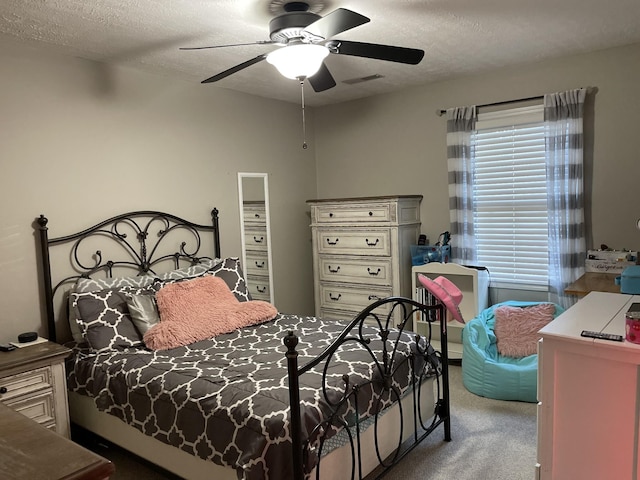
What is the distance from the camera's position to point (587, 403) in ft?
5.78

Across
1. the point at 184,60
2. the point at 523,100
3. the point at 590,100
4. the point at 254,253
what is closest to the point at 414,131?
the point at 523,100

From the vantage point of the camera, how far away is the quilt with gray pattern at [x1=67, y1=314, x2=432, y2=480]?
1.88 m

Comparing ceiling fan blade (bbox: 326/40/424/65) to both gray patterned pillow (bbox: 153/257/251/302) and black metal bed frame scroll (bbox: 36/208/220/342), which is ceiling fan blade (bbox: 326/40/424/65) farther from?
black metal bed frame scroll (bbox: 36/208/220/342)

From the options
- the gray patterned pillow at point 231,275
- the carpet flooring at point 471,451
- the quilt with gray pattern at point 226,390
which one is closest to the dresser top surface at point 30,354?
the quilt with gray pattern at point 226,390

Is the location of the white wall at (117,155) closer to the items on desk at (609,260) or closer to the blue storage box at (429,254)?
the blue storage box at (429,254)

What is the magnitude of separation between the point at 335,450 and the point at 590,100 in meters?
3.15

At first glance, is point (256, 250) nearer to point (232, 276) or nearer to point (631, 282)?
point (232, 276)

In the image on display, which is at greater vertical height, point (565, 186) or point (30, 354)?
point (565, 186)

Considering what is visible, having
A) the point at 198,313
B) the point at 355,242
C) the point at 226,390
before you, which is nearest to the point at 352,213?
the point at 355,242

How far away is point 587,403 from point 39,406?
8.67 ft

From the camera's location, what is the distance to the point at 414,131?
441cm

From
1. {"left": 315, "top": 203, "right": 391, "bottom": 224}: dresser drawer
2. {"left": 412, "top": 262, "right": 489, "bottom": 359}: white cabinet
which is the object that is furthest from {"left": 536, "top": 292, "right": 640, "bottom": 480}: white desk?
{"left": 315, "top": 203, "right": 391, "bottom": 224}: dresser drawer

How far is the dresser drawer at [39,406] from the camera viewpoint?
2441 mm

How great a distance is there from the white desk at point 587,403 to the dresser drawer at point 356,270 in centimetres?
230
